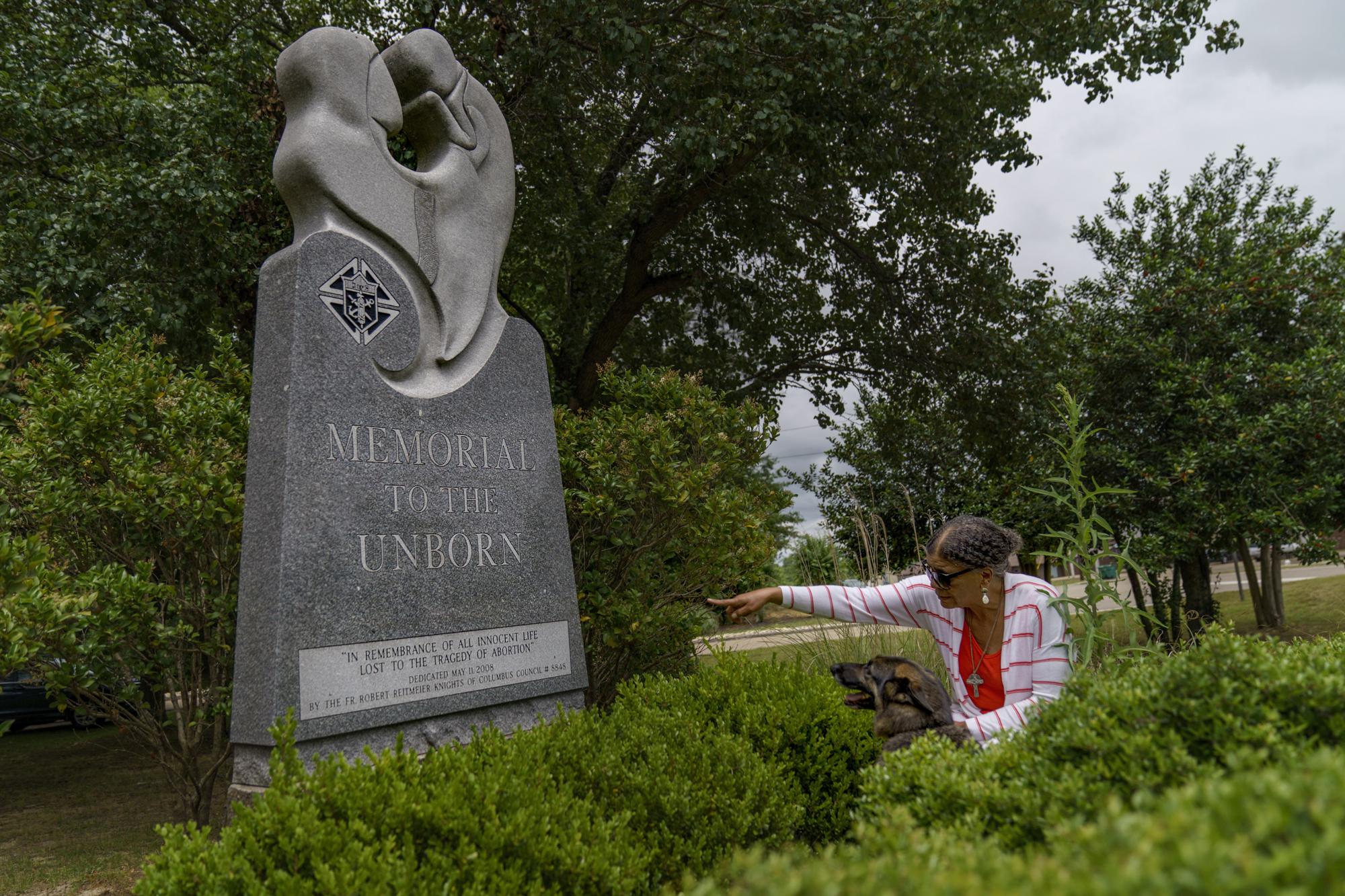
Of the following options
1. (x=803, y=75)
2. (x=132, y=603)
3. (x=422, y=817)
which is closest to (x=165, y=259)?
(x=132, y=603)

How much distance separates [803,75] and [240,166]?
17.7 feet

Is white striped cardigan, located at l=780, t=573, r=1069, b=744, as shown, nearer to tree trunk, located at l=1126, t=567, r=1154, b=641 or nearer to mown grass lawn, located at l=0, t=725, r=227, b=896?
tree trunk, located at l=1126, t=567, r=1154, b=641

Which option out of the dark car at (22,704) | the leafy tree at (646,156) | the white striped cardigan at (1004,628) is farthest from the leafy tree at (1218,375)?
the dark car at (22,704)

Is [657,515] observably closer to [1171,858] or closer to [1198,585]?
[1171,858]

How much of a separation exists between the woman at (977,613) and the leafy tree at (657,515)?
2.36 meters

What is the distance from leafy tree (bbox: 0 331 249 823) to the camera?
499cm

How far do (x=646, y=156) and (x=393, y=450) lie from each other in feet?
24.9

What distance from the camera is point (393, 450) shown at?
4344 mm

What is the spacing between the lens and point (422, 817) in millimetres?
2494

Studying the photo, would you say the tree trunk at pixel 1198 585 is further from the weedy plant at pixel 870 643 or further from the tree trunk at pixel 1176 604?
the weedy plant at pixel 870 643

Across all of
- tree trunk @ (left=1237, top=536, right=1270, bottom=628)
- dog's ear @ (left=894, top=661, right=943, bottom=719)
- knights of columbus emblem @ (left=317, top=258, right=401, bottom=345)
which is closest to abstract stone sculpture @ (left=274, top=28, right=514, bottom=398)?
knights of columbus emblem @ (left=317, top=258, right=401, bottom=345)

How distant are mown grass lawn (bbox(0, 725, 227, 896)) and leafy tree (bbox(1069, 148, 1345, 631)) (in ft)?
40.3

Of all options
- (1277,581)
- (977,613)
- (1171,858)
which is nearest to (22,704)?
(977,613)

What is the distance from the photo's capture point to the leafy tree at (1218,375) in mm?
12211
